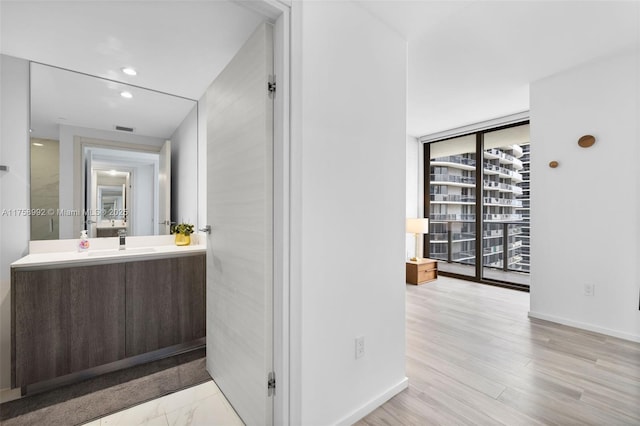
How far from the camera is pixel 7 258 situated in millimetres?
1989

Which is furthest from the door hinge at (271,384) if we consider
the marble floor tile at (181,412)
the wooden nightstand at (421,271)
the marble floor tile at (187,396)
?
the wooden nightstand at (421,271)

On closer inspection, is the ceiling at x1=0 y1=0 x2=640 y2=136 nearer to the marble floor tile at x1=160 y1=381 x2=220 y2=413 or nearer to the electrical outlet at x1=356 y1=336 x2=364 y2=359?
the electrical outlet at x1=356 y1=336 x2=364 y2=359

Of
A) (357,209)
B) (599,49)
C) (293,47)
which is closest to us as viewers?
(293,47)

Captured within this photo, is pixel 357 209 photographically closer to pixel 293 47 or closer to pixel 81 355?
pixel 293 47

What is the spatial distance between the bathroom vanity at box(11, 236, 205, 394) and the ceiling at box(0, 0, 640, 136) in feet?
4.74

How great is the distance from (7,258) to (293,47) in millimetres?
2381

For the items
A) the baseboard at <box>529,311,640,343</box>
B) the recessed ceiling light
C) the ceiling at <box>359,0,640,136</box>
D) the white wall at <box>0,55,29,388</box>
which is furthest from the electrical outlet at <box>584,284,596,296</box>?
the white wall at <box>0,55,29,388</box>

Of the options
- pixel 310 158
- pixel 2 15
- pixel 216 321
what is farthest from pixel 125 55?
pixel 216 321

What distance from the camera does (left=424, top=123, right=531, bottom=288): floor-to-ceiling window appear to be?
4266mm

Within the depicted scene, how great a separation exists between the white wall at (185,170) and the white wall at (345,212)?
189 cm

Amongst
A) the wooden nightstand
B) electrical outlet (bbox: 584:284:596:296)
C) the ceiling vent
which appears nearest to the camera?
the ceiling vent

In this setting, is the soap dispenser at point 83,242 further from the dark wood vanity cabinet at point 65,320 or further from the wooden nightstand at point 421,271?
the wooden nightstand at point 421,271

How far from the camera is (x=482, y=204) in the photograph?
457 centimetres

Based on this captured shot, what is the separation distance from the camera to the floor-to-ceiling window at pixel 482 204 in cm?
427
